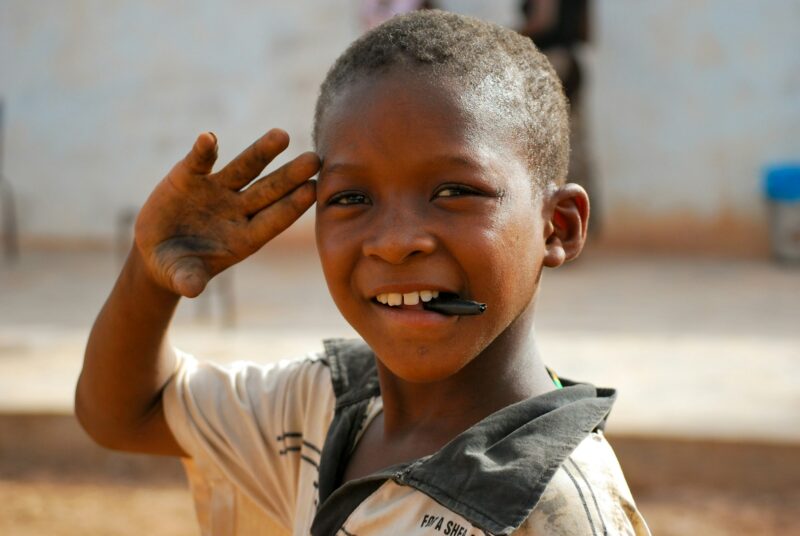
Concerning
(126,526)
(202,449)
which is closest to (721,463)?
(126,526)

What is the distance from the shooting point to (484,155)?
1438 mm

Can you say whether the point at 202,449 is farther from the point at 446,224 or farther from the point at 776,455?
the point at 776,455

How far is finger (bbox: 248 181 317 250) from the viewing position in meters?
1.60

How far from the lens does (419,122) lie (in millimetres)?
1422

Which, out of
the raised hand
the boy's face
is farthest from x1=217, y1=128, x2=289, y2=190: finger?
the boy's face

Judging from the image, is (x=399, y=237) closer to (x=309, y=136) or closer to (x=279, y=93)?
(x=309, y=136)

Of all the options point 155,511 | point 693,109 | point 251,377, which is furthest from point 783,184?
point 251,377

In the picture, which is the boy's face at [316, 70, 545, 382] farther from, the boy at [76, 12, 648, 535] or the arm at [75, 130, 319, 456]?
the arm at [75, 130, 319, 456]

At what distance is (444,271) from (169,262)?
19.6 inches

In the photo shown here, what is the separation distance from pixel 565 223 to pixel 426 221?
29cm

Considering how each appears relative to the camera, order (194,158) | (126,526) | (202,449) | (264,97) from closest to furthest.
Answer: (194,158) < (202,449) < (126,526) < (264,97)

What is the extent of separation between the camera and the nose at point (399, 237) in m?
1.39

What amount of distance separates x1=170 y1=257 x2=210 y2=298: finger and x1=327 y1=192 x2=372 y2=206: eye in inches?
9.7

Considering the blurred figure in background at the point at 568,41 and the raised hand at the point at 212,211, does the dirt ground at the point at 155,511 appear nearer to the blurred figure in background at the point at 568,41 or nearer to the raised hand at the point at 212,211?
the raised hand at the point at 212,211
